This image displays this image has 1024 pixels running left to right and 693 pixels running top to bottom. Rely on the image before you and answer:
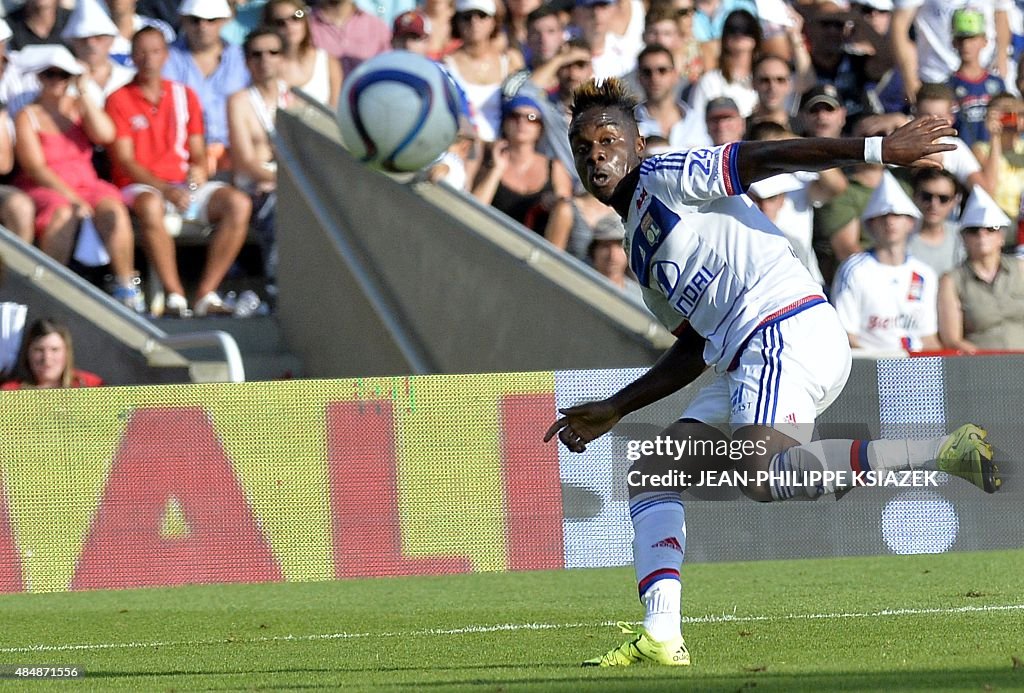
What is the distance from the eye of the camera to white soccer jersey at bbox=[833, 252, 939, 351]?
11.8 metres

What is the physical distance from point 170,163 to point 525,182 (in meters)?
2.67

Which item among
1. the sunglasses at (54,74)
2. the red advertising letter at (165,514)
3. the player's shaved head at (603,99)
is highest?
the sunglasses at (54,74)

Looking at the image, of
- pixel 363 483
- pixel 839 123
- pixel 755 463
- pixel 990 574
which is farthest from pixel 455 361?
pixel 755 463

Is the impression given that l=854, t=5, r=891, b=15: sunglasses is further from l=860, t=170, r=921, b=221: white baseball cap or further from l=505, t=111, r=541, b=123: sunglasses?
l=505, t=111, r=541, b=123: sunglasses

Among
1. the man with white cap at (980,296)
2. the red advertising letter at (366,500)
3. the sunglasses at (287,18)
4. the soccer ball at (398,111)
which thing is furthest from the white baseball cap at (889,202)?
the sunglasses at (287,18)

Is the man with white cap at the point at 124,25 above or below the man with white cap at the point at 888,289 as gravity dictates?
above

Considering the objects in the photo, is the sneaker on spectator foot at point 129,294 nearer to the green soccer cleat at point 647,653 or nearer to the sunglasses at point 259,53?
the sunglasses at point 259,53

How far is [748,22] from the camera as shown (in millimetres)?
13750

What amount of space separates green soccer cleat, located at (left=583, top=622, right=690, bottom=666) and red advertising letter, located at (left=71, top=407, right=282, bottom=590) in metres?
4.23

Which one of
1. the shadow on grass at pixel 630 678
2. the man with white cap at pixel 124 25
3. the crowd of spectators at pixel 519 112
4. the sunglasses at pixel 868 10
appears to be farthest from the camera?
the sunglasses at pixel 868 10

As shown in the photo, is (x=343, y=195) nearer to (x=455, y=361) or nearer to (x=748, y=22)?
(x=455, y=361)

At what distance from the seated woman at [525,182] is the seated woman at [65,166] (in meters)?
2.72

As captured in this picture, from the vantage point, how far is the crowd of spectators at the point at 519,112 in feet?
40.1

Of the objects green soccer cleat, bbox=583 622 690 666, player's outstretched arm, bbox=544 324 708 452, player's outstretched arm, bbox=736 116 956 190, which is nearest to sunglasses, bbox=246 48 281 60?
player's outstretched arm, bbox=544 324 708 452
